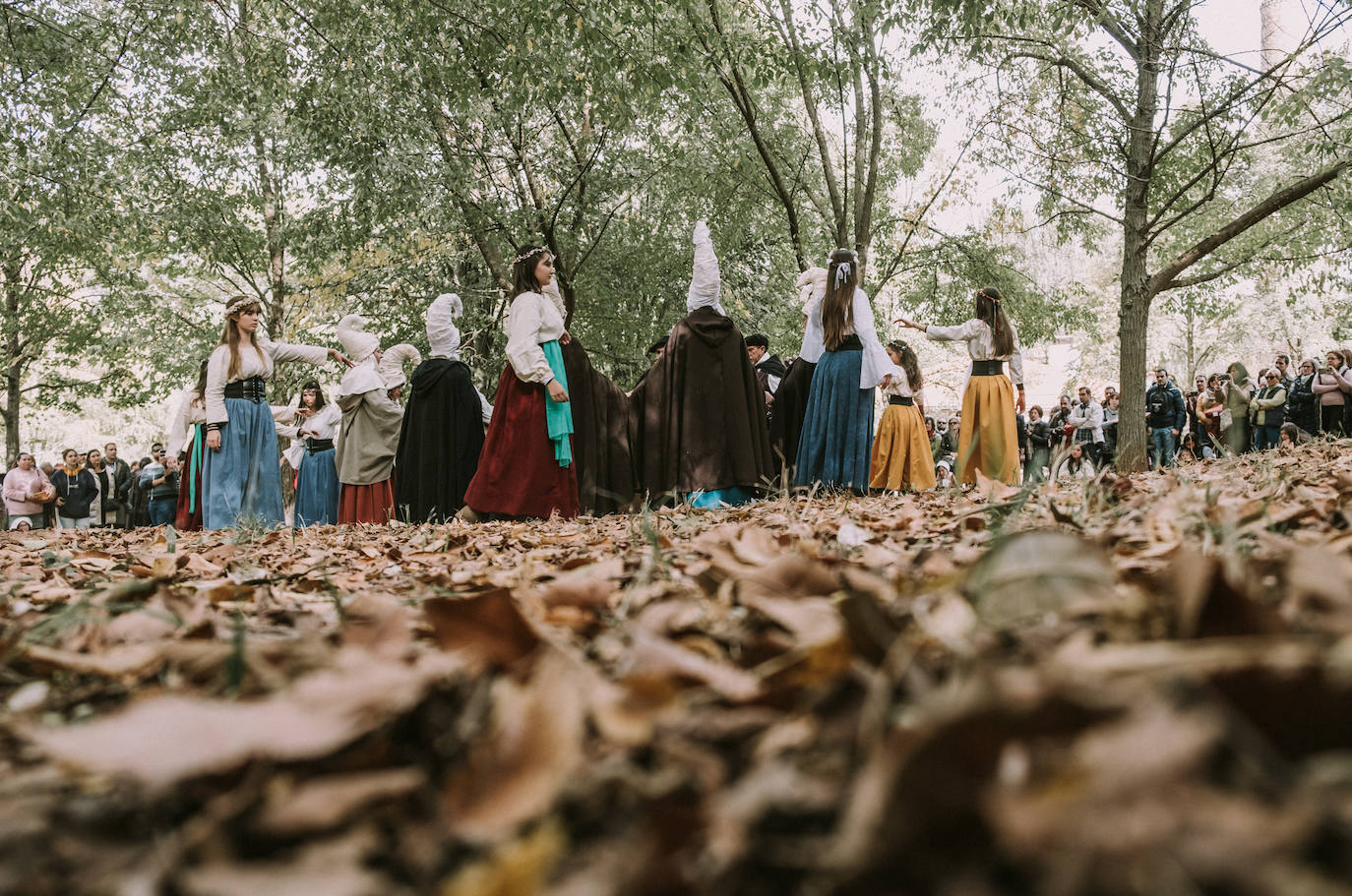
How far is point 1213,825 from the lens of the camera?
0.42 metres

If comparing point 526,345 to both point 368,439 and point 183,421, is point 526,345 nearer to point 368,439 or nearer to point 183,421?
point 368,439

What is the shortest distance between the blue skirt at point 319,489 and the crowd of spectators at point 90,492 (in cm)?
426

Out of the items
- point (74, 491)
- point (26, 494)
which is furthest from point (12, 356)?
point (26, 494)

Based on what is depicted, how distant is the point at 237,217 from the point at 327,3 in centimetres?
710

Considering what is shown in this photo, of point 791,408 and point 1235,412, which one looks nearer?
point 791,408

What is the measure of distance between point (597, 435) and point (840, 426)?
6.38ft

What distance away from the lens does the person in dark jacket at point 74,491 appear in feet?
53.5

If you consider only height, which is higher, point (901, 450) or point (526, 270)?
point (526, 270)

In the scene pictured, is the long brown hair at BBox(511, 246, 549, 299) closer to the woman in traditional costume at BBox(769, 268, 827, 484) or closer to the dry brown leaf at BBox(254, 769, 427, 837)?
the woman in traditional costume at BBox(769, 268, 827, 484)

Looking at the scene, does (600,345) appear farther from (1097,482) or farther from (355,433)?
(1097,482)

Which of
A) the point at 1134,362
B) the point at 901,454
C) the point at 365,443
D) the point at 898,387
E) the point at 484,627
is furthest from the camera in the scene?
the point at 1134,362

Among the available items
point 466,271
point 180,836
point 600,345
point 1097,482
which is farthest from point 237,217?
point 180,836

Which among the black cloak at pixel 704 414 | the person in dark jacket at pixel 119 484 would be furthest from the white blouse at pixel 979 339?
the person in dark jacket at pixel 119 484

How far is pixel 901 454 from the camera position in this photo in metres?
8.02
